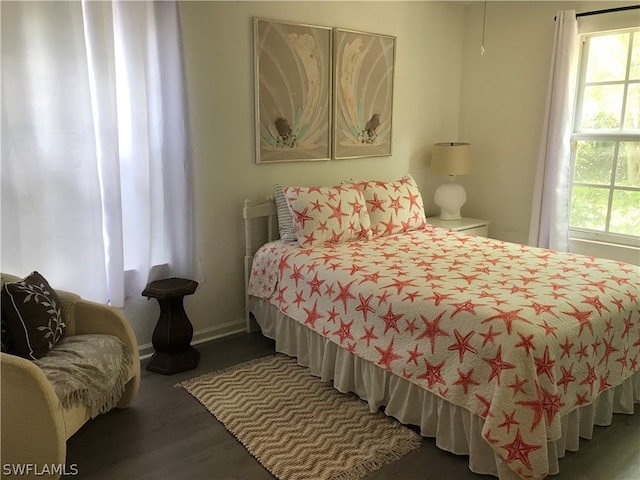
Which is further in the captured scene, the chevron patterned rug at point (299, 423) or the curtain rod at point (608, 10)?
the curtain rod at point (608, 10)

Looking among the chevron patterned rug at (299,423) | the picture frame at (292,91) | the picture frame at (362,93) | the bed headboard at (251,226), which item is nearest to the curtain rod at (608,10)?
the picture frame at (362,93)

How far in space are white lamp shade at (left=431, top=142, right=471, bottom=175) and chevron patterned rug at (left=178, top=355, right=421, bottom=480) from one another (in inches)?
80.3

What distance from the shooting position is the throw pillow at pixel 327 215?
3135 millimetres

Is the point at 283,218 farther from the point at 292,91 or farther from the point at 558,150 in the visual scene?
the point at 558,150

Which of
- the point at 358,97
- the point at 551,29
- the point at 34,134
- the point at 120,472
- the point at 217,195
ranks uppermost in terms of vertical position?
Answer: the point at 551,29

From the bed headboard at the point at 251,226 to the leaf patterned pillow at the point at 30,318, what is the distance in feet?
4.28

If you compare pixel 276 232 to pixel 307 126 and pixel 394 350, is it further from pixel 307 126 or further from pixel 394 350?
pixel 394 350

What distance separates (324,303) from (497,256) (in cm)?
106

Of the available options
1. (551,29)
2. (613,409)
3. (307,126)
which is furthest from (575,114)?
(613,409)

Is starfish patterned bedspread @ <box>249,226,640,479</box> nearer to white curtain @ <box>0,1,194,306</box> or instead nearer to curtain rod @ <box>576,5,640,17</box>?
white curtain @ <box>0,1,194,306</box>

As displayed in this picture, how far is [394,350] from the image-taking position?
2.34 metres

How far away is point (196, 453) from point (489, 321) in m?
1.33

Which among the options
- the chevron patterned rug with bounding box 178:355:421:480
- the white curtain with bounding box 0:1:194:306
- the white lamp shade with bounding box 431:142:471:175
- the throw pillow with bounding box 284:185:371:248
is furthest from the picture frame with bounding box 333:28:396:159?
the chevron patterned rug with bounding box 178:355:421:480

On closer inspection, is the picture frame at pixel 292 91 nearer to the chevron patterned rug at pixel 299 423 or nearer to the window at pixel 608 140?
the chevron patterned rug at pixel 299 423
